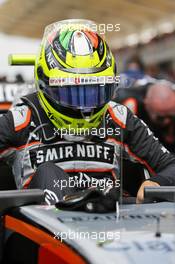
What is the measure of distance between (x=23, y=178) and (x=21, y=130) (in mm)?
205

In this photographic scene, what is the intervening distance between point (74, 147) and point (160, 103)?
10.2 ft

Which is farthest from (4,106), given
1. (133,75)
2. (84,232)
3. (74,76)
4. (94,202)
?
(133,75)

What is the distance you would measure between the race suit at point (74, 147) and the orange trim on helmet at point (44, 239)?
591mm

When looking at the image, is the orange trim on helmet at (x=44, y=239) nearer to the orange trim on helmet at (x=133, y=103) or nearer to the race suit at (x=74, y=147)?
the race suit at (x=74, y=147)

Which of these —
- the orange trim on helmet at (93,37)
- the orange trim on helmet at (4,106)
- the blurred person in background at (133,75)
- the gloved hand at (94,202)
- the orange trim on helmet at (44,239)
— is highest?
the orange trim on helmet at (93,37)

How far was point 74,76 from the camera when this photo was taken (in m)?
2.71

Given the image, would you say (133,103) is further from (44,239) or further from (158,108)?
(44,239)

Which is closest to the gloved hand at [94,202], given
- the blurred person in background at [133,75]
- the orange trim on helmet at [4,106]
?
the orange trim on helmet at [4,106]

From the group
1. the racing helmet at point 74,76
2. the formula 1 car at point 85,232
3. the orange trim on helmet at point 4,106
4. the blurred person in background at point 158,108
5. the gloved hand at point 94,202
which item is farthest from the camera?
the blurred person in background at point 158,108

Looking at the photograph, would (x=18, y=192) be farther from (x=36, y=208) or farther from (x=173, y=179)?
(x=173, y=179)

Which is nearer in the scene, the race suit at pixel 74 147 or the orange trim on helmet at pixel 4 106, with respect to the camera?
the race suit at pixel 74 147

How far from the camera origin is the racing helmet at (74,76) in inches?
106

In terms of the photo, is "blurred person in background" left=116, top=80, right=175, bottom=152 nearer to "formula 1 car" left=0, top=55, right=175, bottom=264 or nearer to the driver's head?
the driver's head

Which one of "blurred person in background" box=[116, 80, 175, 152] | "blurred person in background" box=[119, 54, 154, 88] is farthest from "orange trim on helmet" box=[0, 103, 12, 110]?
"blurred person in background" box=[119, 54, 154, 88]
